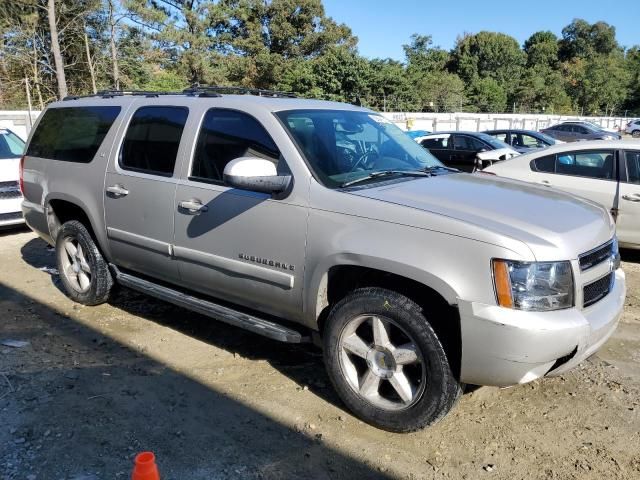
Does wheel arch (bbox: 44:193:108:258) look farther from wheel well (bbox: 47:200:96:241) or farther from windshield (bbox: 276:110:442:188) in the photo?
windshield (bbox: 276:110:442:188)

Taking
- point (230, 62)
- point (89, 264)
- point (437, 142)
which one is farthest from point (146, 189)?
point (230, 62)

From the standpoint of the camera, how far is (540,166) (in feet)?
23.4

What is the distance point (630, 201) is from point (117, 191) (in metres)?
5.54

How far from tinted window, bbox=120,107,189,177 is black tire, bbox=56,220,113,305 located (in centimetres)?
91

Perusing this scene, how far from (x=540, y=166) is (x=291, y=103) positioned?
175 inches

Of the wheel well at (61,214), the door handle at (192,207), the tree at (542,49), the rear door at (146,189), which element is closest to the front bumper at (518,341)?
the door handle at (192,207)

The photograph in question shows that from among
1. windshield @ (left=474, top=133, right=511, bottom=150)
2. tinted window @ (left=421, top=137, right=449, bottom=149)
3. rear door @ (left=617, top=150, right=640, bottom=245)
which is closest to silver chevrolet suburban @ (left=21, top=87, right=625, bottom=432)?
rear door @ (left=617, top=150, right=640, bottom=245)

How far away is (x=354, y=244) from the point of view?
300cm

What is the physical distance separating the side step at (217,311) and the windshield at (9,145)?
17.5 feet

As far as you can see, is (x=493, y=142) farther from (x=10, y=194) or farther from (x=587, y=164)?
(x=10, y=194)

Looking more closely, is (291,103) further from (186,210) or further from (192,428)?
(192,428)

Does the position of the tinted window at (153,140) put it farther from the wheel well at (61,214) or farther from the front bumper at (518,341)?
the front bumper at (518,341)

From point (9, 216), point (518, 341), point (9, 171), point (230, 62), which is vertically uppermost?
point (230, 62)

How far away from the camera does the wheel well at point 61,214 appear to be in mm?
5091
